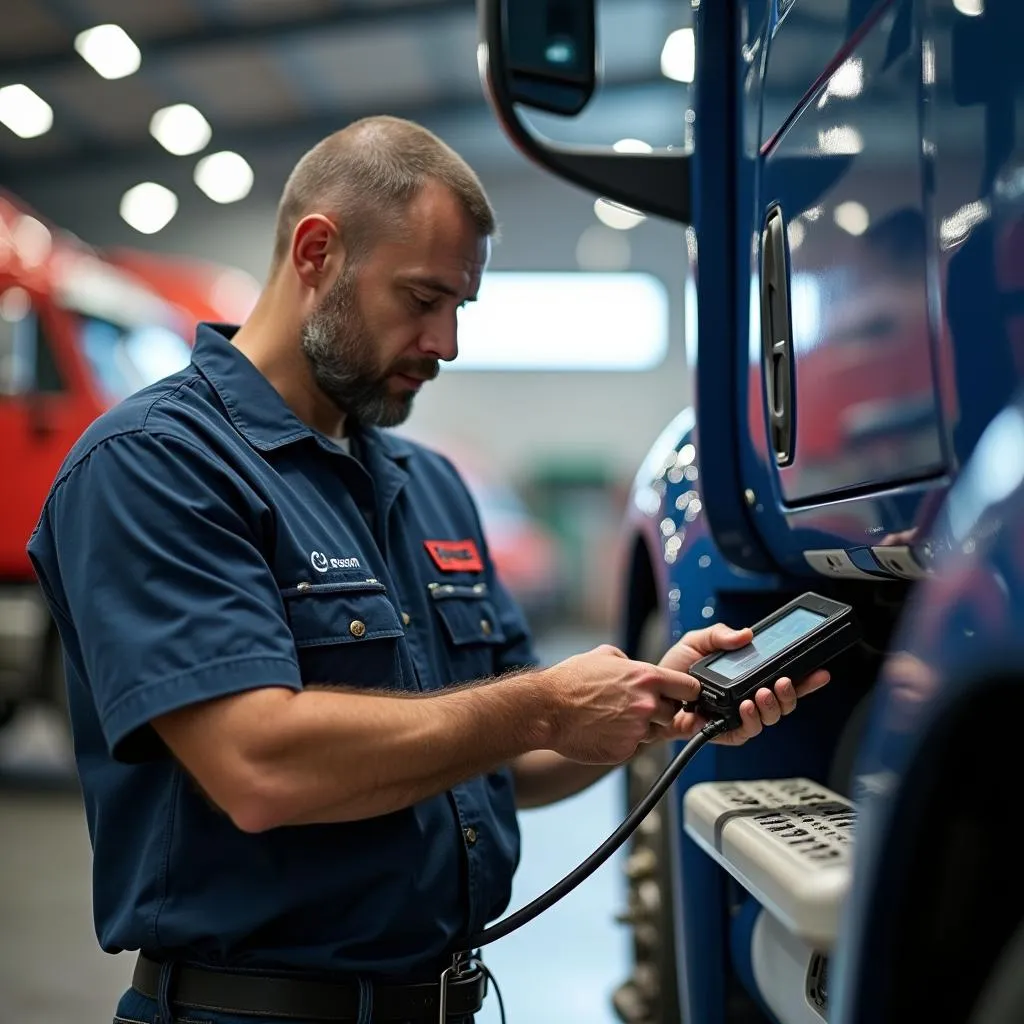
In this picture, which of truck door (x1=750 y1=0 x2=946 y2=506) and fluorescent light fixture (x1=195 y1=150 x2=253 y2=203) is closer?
truck door (x1=750 y1=0 x2=946 y2=506)

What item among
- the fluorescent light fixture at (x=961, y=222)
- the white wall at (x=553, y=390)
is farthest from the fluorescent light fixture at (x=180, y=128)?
the fluorescent light fixture at (x=961, y=222)

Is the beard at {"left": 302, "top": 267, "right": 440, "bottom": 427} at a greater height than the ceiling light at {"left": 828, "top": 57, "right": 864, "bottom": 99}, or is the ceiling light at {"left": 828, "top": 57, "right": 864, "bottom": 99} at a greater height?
the ceiling light at {"left": 828, "top": 57, "right": 864, "bottom": 99}

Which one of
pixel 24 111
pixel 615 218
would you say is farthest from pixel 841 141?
pixel 615 218

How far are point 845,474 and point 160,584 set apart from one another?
0.64 metres

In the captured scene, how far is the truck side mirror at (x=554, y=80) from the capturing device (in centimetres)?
148

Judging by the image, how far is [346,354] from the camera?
1.50m

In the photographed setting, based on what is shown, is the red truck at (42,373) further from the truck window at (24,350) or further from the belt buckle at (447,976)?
the belt buckle at (447,976)

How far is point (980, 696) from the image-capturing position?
67cm

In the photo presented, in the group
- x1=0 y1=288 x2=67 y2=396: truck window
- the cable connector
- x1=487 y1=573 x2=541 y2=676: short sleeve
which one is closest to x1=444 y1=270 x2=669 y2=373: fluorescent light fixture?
x1=0 y1=288 x2=67 y2=396: truck window

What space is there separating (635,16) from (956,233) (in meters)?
10.4

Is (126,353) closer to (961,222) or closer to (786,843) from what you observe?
(786,843)

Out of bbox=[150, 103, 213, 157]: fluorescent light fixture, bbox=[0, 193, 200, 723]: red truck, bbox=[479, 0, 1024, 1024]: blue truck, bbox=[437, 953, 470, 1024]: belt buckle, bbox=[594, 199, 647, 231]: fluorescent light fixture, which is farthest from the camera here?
bbox=[594, 199, 647, 231]: fluorescent light fixture

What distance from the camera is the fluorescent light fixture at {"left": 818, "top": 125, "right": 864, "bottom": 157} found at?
42.4 inches

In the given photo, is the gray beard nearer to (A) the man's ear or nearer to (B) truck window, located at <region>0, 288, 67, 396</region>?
(A) the man's ear
